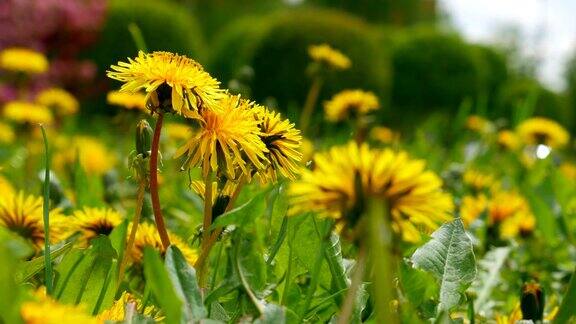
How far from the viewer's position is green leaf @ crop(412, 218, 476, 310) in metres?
0.78

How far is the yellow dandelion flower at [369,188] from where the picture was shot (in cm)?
49

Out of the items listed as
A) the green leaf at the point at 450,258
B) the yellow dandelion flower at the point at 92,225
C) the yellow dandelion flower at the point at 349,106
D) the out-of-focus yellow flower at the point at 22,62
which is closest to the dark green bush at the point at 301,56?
the out-of-focus yellow flower at the point at 22,62

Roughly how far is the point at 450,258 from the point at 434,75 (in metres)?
8.58

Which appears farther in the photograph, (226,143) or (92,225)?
(92,225)

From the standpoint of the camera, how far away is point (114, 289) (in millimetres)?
743

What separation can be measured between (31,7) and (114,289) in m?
7.17

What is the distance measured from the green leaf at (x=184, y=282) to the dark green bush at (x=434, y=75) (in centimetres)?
856

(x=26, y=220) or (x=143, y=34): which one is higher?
(x=143, y=34)

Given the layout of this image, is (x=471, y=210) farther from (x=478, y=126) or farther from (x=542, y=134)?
(x=478, y=126)

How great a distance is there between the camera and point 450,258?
80 centimetres

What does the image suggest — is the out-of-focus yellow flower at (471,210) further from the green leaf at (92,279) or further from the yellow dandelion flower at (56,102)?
the yellow dandelion flower at (56,102)

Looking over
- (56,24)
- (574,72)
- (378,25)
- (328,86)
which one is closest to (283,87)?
(328,86)

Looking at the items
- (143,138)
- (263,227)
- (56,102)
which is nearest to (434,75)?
(56,102)

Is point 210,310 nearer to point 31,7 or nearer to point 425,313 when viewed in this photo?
point 425,313
